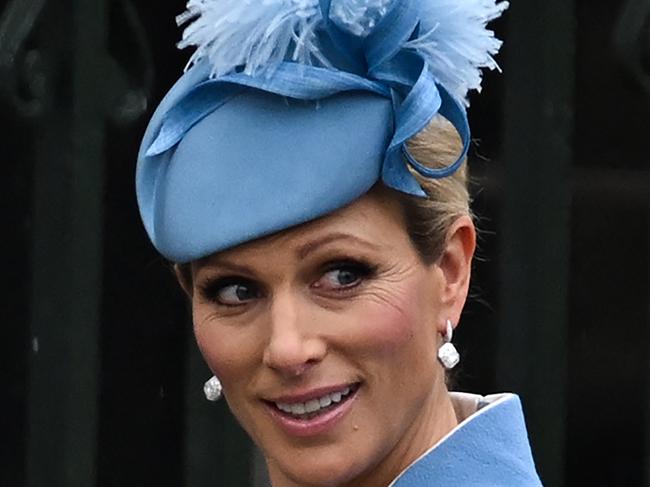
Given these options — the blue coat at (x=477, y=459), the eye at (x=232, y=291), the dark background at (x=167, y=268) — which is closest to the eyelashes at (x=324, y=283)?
the eye at (x=232, y=291)

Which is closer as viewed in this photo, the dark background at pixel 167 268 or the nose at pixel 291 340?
the nose at pixel 291 340

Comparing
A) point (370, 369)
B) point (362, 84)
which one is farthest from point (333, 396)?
point (362, 84)

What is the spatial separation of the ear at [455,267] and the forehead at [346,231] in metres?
0.12

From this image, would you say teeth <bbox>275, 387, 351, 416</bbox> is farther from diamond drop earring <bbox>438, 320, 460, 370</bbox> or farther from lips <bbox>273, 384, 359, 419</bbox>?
diamond drop earring <bbox>438, 320, 460, 370</bbox>

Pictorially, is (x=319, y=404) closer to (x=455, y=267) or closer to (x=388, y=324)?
(x=388, y=324)

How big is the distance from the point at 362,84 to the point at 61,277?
2174 millimetres

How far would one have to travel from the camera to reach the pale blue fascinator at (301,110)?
2295 millimetres

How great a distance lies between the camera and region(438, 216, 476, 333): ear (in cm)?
242

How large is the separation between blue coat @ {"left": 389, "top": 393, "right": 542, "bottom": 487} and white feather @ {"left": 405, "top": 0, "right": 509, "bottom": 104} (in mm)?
417

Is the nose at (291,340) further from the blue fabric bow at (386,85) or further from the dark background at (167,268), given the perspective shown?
the dark background at (167,268)

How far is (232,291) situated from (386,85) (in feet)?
1.06

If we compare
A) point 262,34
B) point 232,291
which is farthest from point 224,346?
point 262,34

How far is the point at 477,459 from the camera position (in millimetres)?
2354

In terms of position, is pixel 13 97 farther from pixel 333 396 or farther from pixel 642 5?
pixel 333 396
